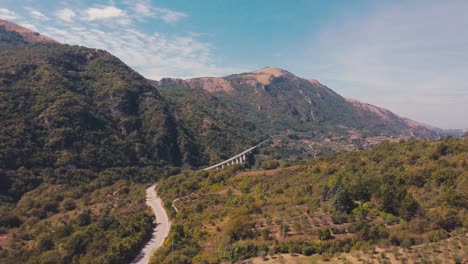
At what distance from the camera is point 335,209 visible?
4088cm

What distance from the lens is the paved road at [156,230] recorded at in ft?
133

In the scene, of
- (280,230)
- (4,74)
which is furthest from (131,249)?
(4,74)

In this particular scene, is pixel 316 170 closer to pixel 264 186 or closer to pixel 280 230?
pixel 264 186

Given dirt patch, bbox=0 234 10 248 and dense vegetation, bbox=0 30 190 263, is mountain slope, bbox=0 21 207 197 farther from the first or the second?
dirt patch, bbox=0 234 10 248

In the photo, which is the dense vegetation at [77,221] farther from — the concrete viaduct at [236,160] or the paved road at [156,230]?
the concrete viaduct at [236,160]

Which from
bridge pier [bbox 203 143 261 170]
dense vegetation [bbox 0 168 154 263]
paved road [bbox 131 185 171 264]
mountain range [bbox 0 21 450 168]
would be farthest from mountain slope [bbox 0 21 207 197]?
paved road [bbox 131 185 171 264]

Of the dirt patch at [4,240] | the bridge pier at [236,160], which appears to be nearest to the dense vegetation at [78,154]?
the dirt patch at [4,240]

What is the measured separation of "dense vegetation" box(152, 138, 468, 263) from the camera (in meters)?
31.5

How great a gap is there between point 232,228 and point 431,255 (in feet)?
65.4

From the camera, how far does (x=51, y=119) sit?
10081 cm

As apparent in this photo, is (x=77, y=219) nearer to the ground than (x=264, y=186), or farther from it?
nearer to the ground

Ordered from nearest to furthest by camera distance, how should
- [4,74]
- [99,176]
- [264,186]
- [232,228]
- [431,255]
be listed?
[431,255] → [232,228] → [264,186] → [99,176] → [4,74]

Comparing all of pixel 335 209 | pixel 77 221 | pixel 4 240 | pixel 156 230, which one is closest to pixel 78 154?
pixel 4 240

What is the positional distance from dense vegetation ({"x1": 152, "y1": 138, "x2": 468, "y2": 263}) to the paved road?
6.28 feet
